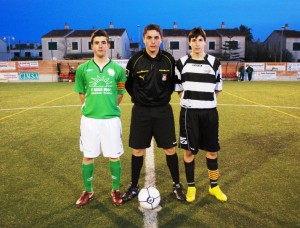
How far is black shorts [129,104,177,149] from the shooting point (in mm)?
4078

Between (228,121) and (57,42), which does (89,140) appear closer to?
(228,121)

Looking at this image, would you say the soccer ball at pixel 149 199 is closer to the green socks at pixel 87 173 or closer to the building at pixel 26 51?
the green socks at pixel 87 173

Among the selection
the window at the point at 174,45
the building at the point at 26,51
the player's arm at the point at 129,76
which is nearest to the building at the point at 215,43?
the window at the point at 174,45

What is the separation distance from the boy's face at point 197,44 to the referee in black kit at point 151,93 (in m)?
0.33

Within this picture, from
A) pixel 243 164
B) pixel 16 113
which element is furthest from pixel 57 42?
pixel 243 164

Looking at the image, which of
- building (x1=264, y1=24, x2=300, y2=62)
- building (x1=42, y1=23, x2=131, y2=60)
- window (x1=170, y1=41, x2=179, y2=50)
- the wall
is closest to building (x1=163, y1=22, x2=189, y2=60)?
window (x1=170, y1=41, x2=179, y2=50)

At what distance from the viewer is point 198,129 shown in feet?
13.6

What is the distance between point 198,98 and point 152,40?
914mm

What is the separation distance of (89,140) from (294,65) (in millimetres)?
33190

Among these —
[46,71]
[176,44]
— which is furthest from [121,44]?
[46,71]

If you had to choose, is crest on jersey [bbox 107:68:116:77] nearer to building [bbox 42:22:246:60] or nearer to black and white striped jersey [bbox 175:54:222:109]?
black and white striped jersey [bbox 175:54:222:109]

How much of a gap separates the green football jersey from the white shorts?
0.24 feet

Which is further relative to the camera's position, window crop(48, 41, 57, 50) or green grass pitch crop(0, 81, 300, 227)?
window crop(48, 41, 57, 50)

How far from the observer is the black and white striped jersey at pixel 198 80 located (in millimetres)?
3992
